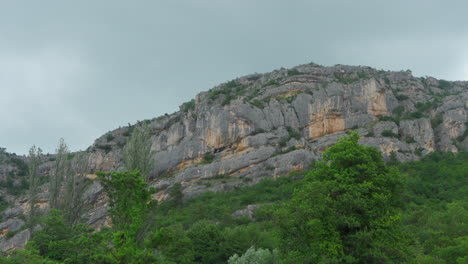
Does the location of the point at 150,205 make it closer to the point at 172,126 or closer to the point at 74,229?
the point at 74,229

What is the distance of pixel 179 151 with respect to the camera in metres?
82.1

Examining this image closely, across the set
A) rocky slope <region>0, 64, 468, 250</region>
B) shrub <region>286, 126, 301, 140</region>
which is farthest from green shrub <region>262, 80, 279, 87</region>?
shrub <region>286, 126, 301, 140</region>

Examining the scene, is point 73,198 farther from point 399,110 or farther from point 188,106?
point 399,110

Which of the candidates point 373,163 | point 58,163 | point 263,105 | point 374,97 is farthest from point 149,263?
point 374,97

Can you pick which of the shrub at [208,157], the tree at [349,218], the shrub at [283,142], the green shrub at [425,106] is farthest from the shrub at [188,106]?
the tree at [349,218]

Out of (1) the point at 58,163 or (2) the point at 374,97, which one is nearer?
(1) the point at 58,163

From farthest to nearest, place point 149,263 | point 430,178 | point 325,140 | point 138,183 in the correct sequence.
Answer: point 325,140
point 430,178
point 138,183
point 149,263

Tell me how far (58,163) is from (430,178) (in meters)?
50.3

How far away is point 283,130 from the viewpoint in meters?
79.9

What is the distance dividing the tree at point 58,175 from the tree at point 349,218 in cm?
3480

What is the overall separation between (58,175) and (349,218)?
42109 mm

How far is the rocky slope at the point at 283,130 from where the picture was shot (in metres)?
72.3

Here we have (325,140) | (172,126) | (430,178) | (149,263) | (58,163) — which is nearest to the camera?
(149,263)

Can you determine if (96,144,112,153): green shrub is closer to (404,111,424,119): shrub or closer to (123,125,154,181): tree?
(123,125,154,181): tree
